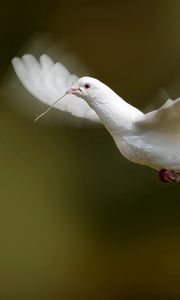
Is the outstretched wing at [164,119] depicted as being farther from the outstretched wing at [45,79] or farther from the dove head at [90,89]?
the outstretched wing at [45,79]

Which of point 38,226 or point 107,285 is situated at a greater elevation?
point 38,226

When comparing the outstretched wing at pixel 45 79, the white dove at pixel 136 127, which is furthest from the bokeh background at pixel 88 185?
the white dove at pixel 136 127

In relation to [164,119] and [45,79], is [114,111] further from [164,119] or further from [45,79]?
[45,79]

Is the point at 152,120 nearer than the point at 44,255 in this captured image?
Yes

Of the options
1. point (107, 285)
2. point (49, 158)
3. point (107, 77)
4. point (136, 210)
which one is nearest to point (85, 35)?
point (107, 77)

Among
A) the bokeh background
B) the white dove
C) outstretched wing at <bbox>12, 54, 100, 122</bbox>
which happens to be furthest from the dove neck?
the bokeh background

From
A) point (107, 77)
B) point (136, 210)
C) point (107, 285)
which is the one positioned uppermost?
point (107, 77)

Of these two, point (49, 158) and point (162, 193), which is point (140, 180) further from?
point (49, 158)
